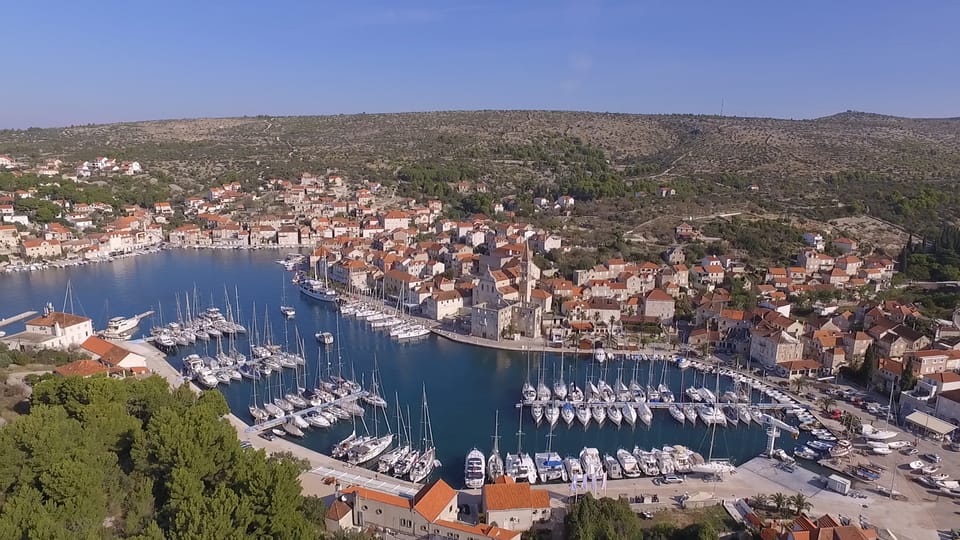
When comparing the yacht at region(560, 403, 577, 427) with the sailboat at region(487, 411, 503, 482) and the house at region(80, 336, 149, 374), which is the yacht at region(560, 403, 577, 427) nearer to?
the sailboat at region(487, 411, 503, 482)

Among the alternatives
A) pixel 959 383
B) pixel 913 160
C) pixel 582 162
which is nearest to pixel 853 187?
pixel 913 160

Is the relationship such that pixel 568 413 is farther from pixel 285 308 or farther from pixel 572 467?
pixel 285 308

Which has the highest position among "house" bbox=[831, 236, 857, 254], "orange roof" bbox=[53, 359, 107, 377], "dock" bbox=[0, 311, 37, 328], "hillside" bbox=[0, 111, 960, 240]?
"hillside" bbox=[0, 111, 960, 240]

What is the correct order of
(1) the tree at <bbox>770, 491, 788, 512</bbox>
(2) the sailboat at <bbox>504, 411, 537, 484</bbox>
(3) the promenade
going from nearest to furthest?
1. (1) the tree at <bbox>770, 491, 788, 512</bbox>
2. (3) the promenade
3. (2) the sailboat at <bbox>504, 411, 537, 484</bbox>

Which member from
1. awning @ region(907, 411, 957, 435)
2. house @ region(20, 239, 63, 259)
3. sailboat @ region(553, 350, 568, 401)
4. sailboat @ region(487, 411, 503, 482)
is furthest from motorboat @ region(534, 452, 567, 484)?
house @ region(20, 239, 63, 259)

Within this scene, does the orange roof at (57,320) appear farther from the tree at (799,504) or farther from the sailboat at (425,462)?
the tree at (799,504)

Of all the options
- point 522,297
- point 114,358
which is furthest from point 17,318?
point 522,297
